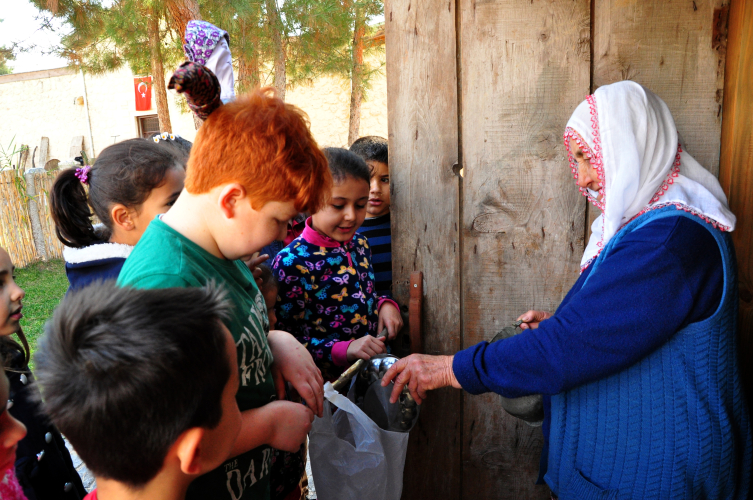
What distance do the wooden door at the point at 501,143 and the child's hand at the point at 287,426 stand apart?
112cm

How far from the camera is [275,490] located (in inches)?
73.6

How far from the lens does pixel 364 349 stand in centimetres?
198

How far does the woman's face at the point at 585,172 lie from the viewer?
1.76 metres

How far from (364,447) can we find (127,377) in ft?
3.33

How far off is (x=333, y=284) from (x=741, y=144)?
1.61 meters

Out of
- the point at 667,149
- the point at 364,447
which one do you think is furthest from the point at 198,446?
the point at 667,149

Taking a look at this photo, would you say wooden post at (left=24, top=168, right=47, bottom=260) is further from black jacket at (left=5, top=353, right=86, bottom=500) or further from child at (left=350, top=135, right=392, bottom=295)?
black jacket at (left=5, top=353, right=86, bottom=500)

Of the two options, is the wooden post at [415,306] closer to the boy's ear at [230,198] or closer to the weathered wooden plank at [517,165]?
the weathered wooden plank at [517,165]

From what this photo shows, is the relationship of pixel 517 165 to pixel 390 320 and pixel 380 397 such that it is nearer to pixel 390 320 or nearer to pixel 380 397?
pixel 390 320

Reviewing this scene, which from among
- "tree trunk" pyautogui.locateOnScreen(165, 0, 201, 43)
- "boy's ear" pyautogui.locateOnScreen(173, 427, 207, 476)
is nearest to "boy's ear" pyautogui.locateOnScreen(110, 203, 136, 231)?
"boy's ear" pyautogui.locateOnScreen(173, 427, 207, 476)

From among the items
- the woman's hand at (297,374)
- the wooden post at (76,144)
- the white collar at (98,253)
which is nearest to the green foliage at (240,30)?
the white collar at (98,253)

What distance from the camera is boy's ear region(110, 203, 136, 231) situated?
6.39 ft

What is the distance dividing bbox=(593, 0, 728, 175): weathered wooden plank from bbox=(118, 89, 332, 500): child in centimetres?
137

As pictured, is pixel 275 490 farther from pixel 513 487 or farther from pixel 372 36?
pixel 372 36
